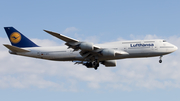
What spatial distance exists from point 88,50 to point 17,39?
52.0ft

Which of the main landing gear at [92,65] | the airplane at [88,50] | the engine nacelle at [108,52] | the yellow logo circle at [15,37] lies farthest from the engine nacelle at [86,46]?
the yellow logo circle at [15,37]

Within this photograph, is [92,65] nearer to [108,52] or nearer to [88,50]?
[108,52]

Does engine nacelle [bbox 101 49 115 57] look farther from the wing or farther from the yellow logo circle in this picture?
the yellow logo circle

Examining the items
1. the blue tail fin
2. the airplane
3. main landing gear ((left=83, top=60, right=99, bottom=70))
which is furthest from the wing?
the blue tail fin

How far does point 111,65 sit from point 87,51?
986 centimetres

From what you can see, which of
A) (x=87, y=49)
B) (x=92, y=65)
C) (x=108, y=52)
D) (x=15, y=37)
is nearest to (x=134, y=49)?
(x=108, y=52)

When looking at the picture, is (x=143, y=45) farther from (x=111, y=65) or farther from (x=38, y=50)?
(x=38, y=50)

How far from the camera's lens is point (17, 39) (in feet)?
167

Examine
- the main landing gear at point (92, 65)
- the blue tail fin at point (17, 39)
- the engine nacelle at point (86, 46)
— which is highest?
the blue tail fin at point (17, 39)

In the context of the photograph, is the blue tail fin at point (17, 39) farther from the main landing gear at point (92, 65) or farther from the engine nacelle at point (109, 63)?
the engine nacelle at point (109, 63)

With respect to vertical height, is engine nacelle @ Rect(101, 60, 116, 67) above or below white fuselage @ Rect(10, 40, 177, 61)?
below

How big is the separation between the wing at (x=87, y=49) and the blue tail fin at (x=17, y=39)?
11.0 m

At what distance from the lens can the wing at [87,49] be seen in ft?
135

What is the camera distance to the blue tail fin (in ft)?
165
